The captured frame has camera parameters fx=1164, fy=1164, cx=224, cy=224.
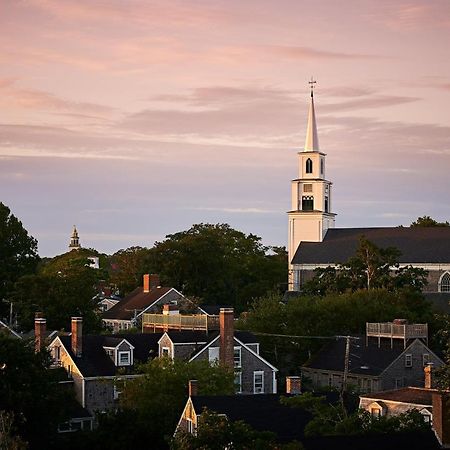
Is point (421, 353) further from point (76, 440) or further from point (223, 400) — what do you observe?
point (76, 440)

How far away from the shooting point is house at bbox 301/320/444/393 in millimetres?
70438

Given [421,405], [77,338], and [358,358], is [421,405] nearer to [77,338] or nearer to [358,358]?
[358,358]

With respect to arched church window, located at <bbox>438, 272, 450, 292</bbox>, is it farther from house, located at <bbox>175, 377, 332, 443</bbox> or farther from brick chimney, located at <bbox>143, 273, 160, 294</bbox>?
house, located at <bbox>175, 377, 332, 443</bbox>

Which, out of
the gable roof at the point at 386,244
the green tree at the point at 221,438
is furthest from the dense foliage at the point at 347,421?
the gable roof at the point at 386,244

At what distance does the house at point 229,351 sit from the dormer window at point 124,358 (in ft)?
6.27

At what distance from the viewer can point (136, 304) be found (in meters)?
108

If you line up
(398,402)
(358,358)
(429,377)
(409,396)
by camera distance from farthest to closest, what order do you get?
1. (358,358)
2. (429,377)
3. (409,396)
4. (398,402)

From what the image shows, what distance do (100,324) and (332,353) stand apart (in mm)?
23245

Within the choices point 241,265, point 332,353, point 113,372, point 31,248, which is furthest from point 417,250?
point 113,372

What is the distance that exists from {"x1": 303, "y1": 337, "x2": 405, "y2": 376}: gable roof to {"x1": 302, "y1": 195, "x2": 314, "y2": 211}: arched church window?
6778 cm

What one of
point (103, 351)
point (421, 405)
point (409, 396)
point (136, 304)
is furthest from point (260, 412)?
point (136, 304)

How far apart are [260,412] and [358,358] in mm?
22387

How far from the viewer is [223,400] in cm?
5162

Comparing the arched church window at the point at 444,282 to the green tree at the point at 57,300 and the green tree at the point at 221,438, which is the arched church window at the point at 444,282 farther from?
the green tree at the point at 221,438
